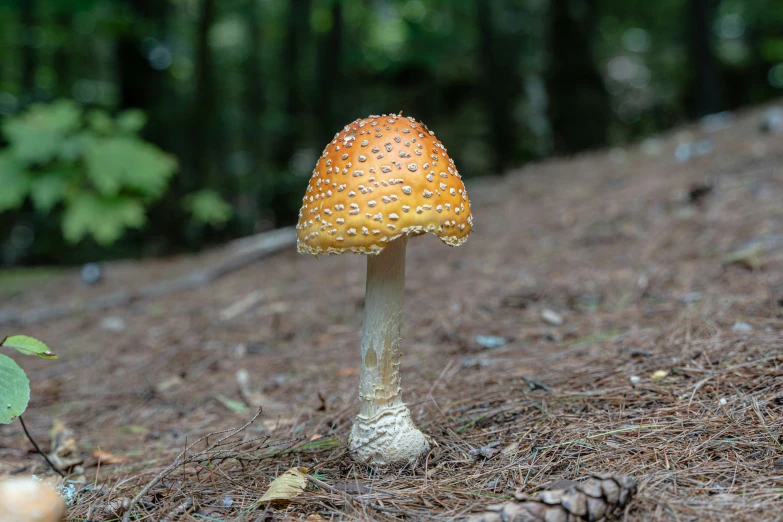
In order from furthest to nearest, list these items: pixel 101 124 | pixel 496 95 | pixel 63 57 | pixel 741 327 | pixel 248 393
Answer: pixel 63 57, pixel 496 95, pixel 101 124, pixel 248 393, pixel 741 327

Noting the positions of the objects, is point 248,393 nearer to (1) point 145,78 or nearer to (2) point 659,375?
(2) point 659,375

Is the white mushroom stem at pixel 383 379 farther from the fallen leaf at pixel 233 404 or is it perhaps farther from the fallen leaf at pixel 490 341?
the fallen leaf at pixel 490 341

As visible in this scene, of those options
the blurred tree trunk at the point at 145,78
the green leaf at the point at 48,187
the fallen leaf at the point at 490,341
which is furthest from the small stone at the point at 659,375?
the blurred tree trunk at the point at 145,78

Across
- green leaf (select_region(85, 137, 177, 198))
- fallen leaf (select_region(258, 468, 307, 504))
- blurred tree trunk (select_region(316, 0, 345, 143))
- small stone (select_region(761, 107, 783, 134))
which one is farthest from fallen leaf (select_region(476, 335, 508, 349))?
blurred tree trunk (select_region(316, 0, 345, 143))

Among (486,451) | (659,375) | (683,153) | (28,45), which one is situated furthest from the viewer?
(28,45)

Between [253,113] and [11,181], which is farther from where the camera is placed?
[253,113]

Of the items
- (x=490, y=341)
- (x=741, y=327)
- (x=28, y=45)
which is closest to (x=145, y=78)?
(x=28, y=45)

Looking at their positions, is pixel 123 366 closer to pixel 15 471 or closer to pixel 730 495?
pixel 15 471
